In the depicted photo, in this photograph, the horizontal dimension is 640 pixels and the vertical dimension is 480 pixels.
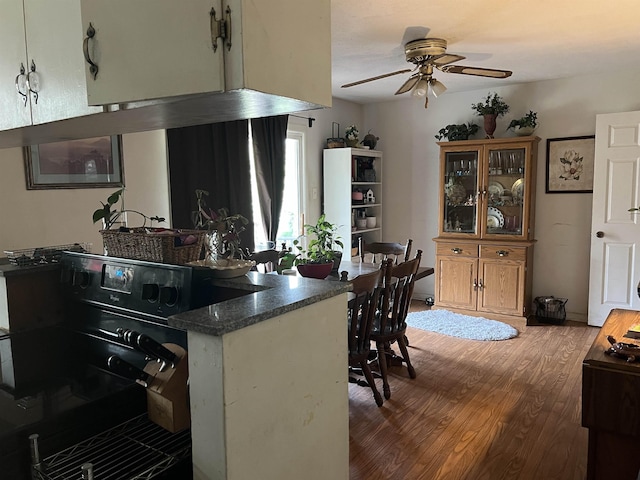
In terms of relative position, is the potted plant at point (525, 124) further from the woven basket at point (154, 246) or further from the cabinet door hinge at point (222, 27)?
the cabinet door hinge at point (222, 27)

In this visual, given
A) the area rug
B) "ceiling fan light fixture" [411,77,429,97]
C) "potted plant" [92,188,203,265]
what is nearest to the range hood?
"potted plant" [92,188,203,265]

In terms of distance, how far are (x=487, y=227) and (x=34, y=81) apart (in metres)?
4.42

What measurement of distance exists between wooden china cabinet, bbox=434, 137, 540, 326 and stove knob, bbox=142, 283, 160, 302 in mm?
4063

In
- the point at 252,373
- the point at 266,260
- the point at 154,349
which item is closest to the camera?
the point at 252,373

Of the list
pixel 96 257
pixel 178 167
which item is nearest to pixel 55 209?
pixel 178 167

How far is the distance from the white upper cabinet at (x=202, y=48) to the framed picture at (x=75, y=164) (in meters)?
1.82

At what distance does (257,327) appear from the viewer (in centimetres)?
107

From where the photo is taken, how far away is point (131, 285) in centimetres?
153

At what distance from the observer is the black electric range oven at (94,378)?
1056 mm

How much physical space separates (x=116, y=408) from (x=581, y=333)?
4407 mm

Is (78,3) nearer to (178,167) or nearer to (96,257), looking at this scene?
(96,257)

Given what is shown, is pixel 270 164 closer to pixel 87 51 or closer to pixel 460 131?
pixel 460 131

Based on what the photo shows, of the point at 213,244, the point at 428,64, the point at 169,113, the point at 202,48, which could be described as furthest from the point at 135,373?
the point at 428,64

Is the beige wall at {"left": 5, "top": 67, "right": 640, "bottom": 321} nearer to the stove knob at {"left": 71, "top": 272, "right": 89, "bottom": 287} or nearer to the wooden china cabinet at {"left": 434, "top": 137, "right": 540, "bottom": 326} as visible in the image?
the wooden china cabinet at {"left": 434, "top": 137, "right": 540, "bottom": 326}
